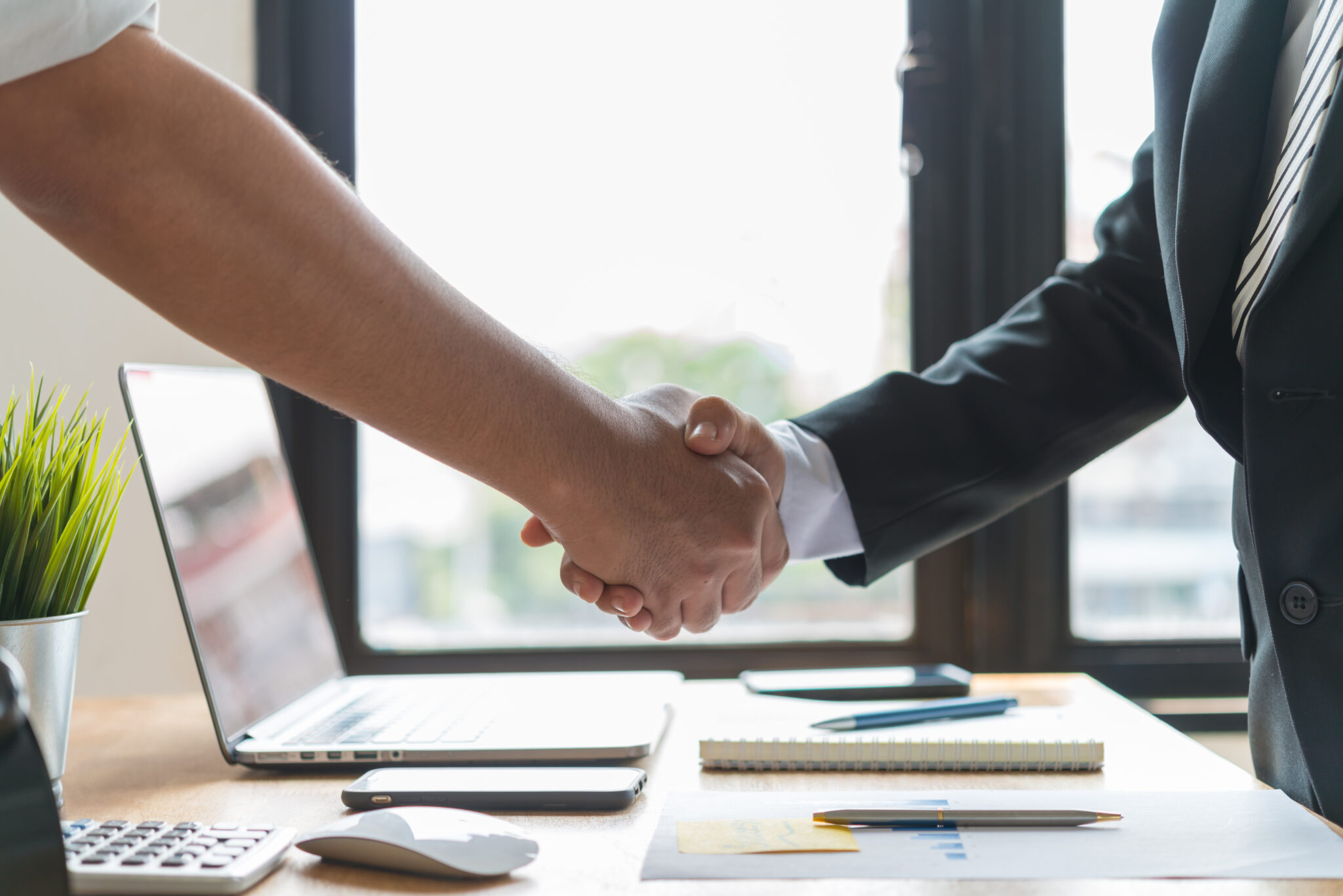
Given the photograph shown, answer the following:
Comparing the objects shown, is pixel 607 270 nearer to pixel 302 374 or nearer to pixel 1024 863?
pixel 302 374

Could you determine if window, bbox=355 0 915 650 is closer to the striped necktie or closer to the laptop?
the laptop

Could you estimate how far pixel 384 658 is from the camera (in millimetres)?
1468

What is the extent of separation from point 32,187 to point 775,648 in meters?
1.13

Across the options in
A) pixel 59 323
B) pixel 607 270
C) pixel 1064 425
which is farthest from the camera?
pixel 607 270

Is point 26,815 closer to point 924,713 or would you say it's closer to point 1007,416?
point 924,713

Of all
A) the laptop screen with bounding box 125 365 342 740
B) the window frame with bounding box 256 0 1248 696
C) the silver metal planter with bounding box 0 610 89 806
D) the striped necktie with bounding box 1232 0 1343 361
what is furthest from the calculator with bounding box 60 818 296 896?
the window frame with bounding box 256 0 1248 696

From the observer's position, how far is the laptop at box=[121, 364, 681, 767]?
78 centimetres

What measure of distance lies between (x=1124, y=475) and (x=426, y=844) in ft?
Result: 3.99

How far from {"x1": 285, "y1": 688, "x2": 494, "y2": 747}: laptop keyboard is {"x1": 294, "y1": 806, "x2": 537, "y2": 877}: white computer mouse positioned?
23 centimetres

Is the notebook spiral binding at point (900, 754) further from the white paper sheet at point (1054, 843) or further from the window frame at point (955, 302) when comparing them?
the window frame at point (955, 302)

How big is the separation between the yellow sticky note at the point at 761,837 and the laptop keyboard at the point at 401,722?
0.27 metres

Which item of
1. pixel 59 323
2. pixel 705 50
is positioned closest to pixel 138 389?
pixel 59 323

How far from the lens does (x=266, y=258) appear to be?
0.59 m

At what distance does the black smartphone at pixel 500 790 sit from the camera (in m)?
0.64
